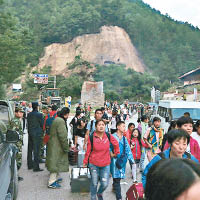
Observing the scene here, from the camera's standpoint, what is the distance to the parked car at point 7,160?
2811 millimetres

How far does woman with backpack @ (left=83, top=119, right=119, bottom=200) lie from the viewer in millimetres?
4145

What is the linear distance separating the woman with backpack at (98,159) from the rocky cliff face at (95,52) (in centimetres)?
6885

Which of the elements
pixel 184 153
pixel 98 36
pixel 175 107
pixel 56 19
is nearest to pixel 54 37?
pixel 56 19

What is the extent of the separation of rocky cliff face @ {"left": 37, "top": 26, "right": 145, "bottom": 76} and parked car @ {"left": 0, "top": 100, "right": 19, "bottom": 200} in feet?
219

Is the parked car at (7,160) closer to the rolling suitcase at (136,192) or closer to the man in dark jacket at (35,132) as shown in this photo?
the man in dark jacket at (35,132)

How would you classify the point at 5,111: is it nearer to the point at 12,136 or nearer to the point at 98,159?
the point at 12,136

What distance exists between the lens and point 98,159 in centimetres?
414

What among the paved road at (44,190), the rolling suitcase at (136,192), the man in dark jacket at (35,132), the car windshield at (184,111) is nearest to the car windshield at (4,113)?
the man in dark jacket at (35,132)

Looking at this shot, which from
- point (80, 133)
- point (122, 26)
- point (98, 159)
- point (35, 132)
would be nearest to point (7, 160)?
point (98, 159)

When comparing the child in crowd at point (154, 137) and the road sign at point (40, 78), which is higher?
the road sign at point (40, 78)

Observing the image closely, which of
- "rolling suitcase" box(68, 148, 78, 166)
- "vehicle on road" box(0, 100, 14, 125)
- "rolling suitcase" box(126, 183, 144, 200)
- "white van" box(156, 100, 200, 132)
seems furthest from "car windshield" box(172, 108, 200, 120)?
"rolling suitcase" box(126, 183, 144, 200)

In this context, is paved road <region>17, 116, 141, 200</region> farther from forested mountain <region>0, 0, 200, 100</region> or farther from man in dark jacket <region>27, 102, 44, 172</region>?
forested mountain <region>0, 0, 200, 100</region>

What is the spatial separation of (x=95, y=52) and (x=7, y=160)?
7353 centimetres

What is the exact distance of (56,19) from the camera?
88688mm
